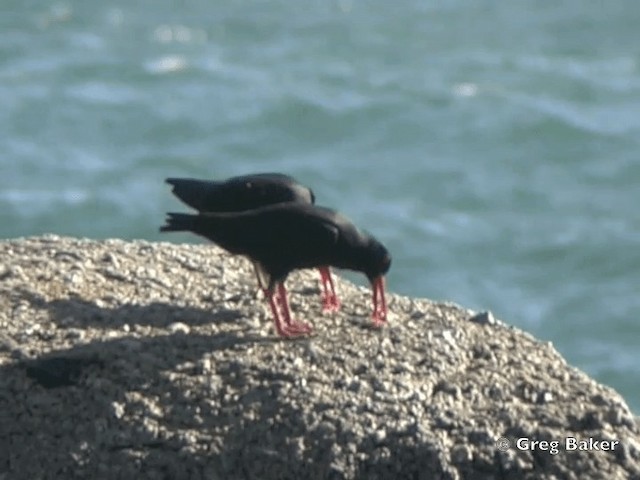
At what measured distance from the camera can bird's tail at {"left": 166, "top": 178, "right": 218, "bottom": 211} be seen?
9.28 meters

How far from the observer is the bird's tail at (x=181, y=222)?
28.3 ft

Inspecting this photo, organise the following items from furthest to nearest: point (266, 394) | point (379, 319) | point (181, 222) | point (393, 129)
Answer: point (393, 129)
point (379, 319)
point (181, 222)
point (266, 394)

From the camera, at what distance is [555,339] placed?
19500mm

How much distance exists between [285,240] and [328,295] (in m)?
0.68

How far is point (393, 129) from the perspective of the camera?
996 inches

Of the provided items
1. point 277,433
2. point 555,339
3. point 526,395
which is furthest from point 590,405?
point 555,339

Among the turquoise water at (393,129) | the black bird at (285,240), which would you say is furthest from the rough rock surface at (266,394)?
the turquoise water at (393,129)

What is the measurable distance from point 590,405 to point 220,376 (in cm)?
177

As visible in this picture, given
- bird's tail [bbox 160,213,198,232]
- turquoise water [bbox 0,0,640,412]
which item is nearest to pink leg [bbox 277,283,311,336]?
bird's tail [bbox 160,213,198,232]

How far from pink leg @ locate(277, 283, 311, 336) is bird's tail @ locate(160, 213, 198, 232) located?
1.81 feet

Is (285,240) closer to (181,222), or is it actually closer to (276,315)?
(276,315)

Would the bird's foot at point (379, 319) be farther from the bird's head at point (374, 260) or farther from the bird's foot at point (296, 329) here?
the bird's foot at point (296, 329)

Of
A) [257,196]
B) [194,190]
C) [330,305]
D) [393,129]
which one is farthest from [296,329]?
[393,129]

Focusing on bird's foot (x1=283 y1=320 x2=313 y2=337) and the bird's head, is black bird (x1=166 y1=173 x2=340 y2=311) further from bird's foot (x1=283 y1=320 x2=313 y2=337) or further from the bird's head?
bird's foot (x1=283 y1=320 x2=313 y2=337)
